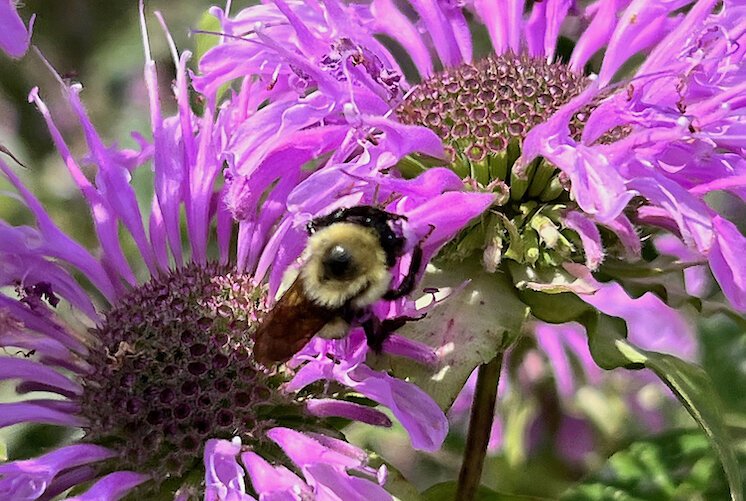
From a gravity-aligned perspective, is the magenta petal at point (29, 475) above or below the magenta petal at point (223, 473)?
above

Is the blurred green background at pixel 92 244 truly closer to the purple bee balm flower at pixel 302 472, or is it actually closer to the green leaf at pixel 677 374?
the green leaf at pixel 677 374

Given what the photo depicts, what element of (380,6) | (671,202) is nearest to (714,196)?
(380,6)

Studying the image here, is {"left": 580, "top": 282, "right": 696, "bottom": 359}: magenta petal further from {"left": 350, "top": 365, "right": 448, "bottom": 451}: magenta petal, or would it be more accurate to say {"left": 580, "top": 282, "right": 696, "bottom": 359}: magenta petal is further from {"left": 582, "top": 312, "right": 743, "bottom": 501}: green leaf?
{"left": 350, "top": 365, "right": 448, "bottom": 451}: magenta petal

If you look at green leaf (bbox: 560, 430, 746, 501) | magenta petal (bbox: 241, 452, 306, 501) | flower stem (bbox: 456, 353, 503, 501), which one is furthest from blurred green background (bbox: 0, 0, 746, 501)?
magenta petal (bbox: 241, 452, 306, 501)

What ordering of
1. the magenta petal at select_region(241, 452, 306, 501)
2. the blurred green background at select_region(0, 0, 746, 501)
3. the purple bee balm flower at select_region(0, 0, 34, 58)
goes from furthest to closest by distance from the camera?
the blurred green background at select_region(0, 0, 746, 501) → the magenta petal at select_region(241, 452, 306, 501) → the purple bee balm flower at select_region(0, 0, 34, 58)

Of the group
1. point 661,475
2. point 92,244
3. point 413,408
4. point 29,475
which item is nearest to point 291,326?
point 413,408

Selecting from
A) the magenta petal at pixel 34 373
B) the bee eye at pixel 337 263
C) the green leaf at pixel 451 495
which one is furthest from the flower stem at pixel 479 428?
the magenta petal at pixel 34 373

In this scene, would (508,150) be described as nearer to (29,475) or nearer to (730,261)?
(730,261)
